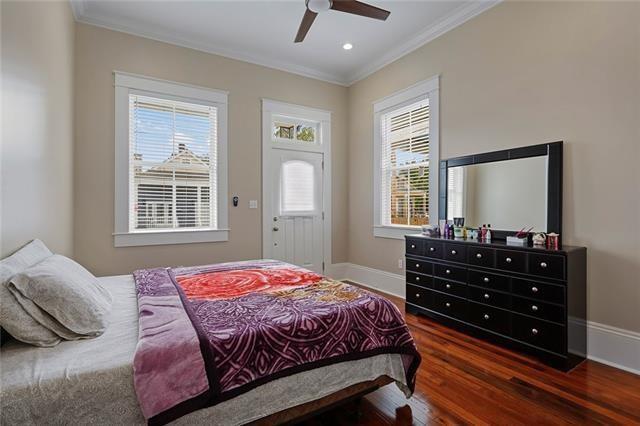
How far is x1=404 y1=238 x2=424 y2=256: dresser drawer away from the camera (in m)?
3.47

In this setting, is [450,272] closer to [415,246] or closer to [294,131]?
[415,246]

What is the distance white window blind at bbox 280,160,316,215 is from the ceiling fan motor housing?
222 cm

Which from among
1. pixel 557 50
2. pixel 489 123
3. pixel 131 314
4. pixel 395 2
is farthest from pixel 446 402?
pixel 395 2

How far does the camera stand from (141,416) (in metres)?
1.22

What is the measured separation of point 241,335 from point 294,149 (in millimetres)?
3658

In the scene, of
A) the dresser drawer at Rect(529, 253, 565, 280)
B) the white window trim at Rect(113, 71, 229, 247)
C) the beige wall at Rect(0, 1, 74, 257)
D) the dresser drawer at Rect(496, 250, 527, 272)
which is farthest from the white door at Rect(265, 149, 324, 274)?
the dresser drawer at Rect(529, 253, 565, 280)

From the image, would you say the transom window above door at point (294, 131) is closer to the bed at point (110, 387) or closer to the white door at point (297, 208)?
the white door at point (297, 208)

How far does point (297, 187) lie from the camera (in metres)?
4.86

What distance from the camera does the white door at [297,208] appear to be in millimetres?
4672

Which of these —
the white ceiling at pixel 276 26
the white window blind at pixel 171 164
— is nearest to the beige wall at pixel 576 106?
the white ceiling at pixel 276 26

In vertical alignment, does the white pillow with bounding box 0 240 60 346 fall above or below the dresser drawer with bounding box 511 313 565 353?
above

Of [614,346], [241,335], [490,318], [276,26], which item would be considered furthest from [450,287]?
[276,26]

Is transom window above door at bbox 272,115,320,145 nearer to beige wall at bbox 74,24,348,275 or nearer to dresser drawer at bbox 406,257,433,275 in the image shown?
beige wall at bbox 74,24,348,275

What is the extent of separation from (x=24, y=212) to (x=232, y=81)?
120 inches
